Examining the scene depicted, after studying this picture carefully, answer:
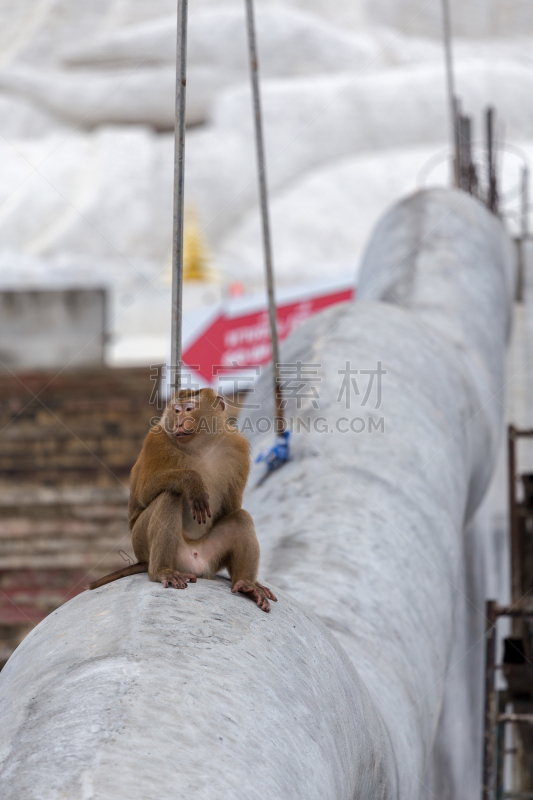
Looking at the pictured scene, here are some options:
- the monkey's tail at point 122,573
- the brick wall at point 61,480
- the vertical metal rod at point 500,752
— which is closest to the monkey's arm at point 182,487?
the monkey's tail at point 122,573

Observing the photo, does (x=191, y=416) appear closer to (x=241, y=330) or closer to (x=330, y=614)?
(x=330, y=614)

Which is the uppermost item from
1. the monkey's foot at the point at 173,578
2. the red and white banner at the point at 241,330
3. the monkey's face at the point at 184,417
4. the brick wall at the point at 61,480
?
the red and white banner at the point at 241,330

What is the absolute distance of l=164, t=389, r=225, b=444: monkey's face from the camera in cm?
211

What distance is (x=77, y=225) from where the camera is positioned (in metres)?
16.3

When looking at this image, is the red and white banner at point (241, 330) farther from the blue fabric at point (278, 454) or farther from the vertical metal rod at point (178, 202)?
the vertical metal rod at point (178, 202)

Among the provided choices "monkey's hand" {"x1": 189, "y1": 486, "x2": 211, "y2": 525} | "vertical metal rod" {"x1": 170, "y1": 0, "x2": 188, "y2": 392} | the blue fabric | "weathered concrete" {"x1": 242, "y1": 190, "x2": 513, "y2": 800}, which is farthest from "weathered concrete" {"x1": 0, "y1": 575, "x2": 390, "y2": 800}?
the blue fabric

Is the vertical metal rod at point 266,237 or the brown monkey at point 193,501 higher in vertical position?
the vertical metal rod at point 266,237

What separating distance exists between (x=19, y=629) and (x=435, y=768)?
273 centimetres

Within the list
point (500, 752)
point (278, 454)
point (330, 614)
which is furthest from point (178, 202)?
point (500, 752)

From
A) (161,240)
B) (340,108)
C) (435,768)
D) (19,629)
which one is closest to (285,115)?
(340,108)

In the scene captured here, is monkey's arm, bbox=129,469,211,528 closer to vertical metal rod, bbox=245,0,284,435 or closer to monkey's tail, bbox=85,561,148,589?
monkey's tail, bbox=85,561,148,589

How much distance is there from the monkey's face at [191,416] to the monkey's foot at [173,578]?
29 centimetres

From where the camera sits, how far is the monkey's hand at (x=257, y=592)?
1945 mm

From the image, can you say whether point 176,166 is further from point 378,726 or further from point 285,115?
point 285,115
